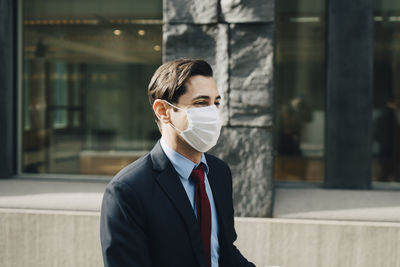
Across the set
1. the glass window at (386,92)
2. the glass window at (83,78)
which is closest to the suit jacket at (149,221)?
the glass window at (386,92)

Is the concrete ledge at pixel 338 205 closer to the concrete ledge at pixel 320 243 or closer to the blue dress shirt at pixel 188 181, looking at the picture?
the concrete ledge at pixel 320 243

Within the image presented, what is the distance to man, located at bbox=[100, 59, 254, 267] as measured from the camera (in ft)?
5.57

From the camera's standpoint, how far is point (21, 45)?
5.78m

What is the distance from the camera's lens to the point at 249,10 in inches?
171

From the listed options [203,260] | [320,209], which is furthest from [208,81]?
[320,209]

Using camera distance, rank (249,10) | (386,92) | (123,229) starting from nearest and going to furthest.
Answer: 1. (123,229)
2. (249,10)
3. (386,92)

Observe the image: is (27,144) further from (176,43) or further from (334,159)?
(334,159)

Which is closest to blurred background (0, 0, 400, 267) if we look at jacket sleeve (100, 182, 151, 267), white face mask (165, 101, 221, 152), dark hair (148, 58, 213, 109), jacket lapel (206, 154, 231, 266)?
jacket lapel (206, 154, 231, 266)

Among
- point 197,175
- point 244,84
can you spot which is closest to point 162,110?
point 197,175

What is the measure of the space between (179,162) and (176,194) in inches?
7.4

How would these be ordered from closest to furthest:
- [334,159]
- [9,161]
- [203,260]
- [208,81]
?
[203,260] < [208,81] < [334,159] < [9,161]

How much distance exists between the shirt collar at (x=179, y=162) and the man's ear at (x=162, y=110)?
103mm

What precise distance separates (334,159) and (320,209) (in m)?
0.89

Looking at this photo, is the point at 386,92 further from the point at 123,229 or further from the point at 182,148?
the point at 123,229
